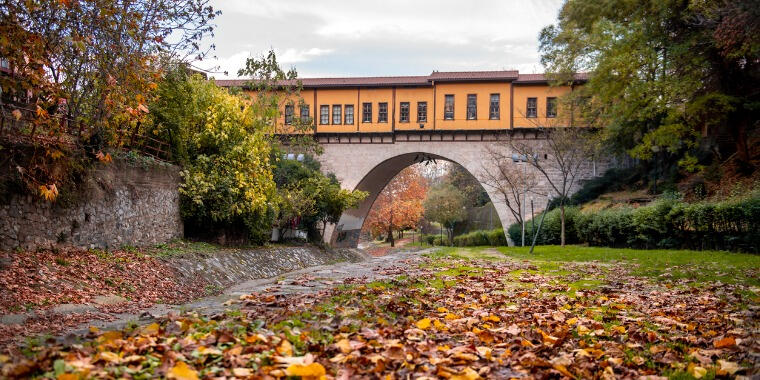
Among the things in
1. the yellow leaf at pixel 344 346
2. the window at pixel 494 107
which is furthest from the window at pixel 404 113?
the yellow leaf at pixel 344 346

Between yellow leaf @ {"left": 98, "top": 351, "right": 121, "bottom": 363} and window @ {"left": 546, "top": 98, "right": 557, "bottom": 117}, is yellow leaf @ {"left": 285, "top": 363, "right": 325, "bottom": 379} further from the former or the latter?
window @ {"left": 546, "top": 98, "right": 557, "bottom": 117}

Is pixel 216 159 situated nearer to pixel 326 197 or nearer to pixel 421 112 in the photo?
pixel 326 197

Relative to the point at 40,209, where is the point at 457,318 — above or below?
below

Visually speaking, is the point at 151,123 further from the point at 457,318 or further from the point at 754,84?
the point at 754,84

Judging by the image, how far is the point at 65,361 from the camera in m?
3.52

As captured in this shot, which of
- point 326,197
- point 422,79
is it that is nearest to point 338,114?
point 422,79

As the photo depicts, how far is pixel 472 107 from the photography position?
3969cm

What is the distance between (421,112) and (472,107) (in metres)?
3.26

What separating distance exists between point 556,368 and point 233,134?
13.5m

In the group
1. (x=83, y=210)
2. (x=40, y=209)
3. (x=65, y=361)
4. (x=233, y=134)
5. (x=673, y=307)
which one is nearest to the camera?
(x=65, y=361)

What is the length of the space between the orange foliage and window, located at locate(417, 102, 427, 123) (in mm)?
10835

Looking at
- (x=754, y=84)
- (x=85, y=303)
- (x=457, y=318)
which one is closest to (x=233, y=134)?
(x=85, y=303)

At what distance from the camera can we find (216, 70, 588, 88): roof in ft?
128

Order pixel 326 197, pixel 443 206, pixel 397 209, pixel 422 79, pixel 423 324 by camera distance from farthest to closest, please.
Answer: pixel 397 209, pixel 443 206, pixel 422 79, pixel 326 197, pixel 423 324
